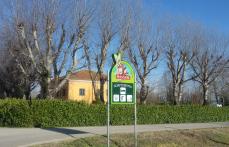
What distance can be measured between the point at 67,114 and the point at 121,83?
9.37 m

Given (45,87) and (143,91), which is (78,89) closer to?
(143,91)

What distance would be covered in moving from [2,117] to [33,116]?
1660 mm

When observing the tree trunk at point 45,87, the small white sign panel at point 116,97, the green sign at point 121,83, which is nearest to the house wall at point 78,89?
the tree trunk at point 45,87

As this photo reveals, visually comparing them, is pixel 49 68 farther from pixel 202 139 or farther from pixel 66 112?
pixel 202 139

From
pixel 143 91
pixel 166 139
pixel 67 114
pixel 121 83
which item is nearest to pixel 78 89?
pixel 143 91

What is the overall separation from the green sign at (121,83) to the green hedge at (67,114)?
8.94 metres

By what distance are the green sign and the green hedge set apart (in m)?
8.94

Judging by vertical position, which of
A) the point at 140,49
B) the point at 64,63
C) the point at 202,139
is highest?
the point at 140,49

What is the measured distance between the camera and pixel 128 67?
48.7 ft

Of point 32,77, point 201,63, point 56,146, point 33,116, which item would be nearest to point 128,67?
point 56,146

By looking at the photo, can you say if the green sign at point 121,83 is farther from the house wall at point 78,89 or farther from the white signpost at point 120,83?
the house wall at point 78,89

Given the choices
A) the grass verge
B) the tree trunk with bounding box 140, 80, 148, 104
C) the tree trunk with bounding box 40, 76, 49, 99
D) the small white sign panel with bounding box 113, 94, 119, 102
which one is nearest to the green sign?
the small white sign panel with bounding box 113, 94, 119, 102

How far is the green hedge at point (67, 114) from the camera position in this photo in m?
21.9

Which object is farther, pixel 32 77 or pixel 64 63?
pixel 32 77
